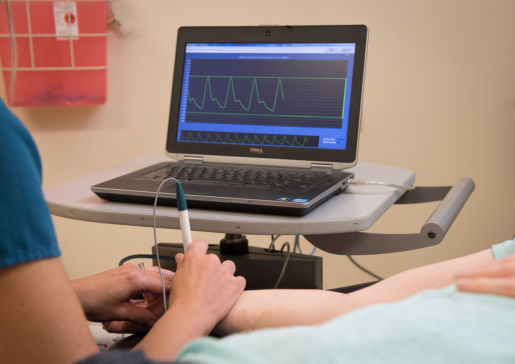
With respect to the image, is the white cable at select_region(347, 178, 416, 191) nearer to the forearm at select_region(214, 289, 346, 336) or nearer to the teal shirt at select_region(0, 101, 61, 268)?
the forearm at select_region(214, 289, 346, 336)

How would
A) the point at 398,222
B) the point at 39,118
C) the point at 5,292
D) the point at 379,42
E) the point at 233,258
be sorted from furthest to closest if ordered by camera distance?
the point at 39,118 < the point at 398,222 < the point at 379,42 < the point at 233,258 < the point at 5,292

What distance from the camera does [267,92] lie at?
3.60 feet

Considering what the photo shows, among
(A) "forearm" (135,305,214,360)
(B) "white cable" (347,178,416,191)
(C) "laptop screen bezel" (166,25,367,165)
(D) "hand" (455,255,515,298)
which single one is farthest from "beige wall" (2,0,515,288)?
(D) "hand" (455,255,515,298)

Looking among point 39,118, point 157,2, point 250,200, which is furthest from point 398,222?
point 39,118

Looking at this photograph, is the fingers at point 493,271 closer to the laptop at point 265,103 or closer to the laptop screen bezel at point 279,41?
the laptop at point 265,103

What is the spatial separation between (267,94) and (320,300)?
579 millimetres

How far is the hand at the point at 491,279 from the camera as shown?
33 cm

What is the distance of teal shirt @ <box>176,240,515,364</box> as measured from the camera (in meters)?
0.27

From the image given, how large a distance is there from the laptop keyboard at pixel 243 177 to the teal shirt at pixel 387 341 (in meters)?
0.51

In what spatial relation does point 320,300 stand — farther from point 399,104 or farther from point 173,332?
point 399,104

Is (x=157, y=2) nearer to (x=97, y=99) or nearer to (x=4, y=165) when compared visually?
(x=97, y=99)

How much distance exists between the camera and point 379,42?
1631 millimetres

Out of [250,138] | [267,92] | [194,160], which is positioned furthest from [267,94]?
[194,160]

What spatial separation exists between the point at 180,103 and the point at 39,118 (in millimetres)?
1074
